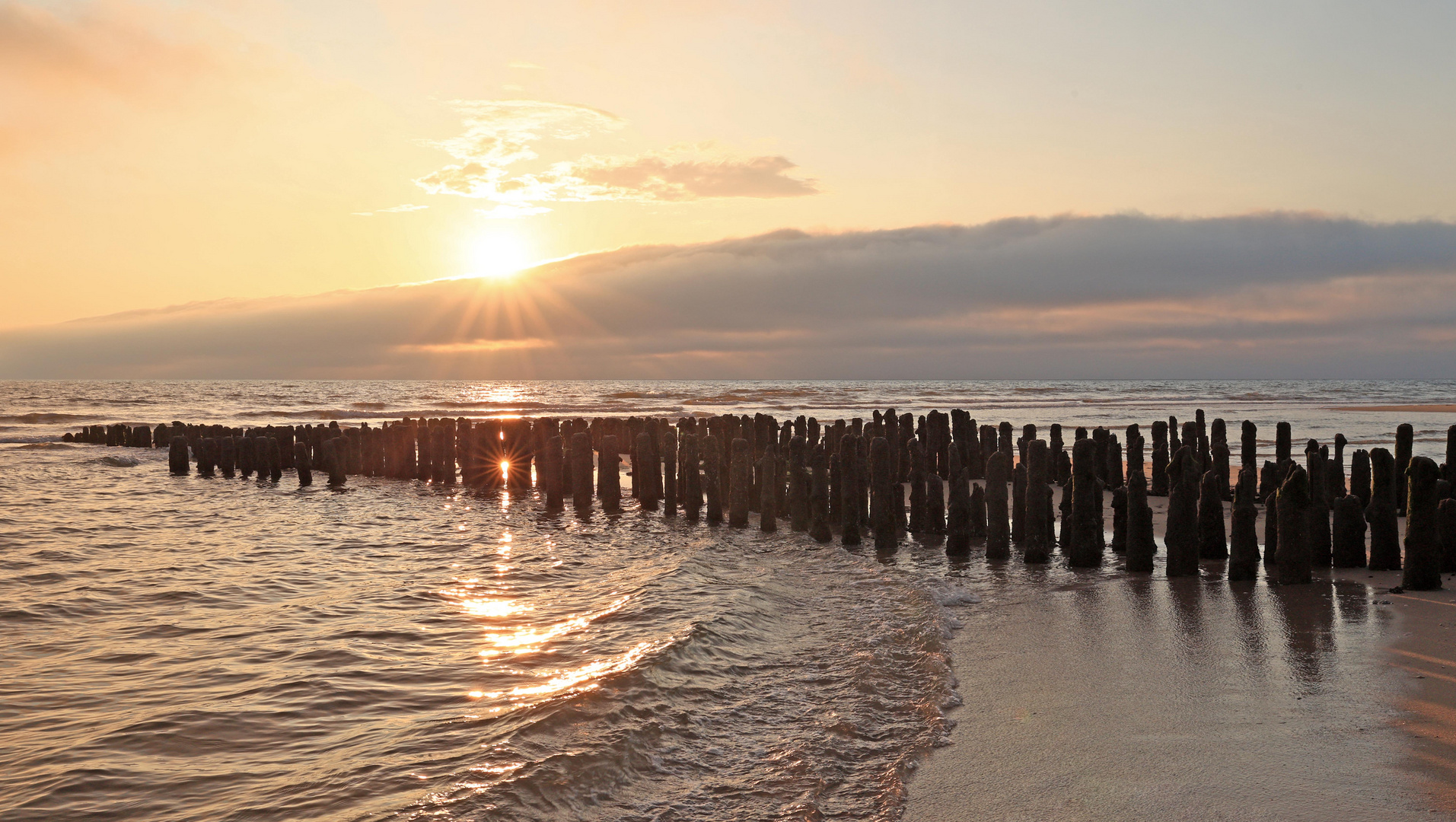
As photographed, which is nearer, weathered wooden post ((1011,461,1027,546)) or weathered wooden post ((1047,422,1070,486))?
weathered wooden post ((1011,461,1027,546))

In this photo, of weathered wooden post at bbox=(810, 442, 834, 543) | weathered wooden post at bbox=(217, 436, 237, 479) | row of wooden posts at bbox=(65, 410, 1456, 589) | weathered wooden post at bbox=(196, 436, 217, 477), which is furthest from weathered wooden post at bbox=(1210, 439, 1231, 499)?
weathered wooden post at bbox=(196, 436, 217, 477)

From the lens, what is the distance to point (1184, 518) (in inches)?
345

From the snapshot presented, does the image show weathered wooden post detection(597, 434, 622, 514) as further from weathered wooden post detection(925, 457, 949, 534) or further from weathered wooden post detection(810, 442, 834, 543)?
weathered wooden post detection(925, 457, 949, 534)

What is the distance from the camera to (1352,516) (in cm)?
890

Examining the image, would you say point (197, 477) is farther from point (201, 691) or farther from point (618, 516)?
point (201, 691)

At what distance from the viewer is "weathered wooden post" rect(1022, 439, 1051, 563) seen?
9.78 m

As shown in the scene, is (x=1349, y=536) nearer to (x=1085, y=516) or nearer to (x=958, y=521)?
(x=1085, y=516)

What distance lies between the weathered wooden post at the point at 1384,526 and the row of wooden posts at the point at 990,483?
18 mm

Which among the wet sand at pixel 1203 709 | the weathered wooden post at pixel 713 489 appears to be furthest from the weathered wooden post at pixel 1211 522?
the weathered wooden post at pixel 713 489

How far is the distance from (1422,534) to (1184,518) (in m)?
1.98

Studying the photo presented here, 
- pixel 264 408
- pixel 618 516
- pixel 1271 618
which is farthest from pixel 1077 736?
pixel 264 408

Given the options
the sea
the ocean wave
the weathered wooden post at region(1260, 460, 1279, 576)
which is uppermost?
the ocean wave

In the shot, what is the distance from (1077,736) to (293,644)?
6290 millimetres

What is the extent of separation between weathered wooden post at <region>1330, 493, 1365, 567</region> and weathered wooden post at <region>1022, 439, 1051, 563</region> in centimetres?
291
